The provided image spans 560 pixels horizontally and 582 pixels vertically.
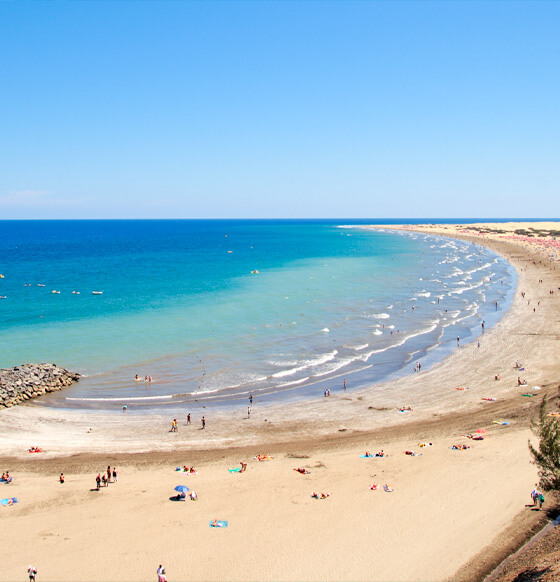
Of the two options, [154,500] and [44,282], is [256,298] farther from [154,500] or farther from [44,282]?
[154,500]

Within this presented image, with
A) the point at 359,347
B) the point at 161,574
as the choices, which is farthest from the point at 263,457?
the point at 359,347

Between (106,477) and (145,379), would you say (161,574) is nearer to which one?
(106,477)

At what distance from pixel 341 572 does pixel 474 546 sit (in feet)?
18.1

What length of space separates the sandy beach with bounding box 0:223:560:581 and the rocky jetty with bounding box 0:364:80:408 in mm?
1363

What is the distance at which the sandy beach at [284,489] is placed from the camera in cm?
1823

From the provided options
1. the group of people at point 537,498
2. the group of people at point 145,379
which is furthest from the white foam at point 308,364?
the group of people at point 537,498

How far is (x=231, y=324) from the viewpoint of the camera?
57438 millimetres

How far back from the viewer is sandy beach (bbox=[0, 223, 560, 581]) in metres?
18.2

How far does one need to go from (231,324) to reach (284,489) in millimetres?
34976

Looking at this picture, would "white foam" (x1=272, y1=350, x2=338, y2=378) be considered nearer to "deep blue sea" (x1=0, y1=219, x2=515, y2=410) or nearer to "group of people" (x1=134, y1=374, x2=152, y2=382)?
"deep blue sea" (x1=0, y1=219, x2=515, y2=410)

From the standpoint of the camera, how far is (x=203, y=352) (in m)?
46.5

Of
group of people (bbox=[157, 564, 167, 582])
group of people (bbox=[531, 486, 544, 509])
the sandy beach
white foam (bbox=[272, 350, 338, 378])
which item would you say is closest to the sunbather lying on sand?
the sandy beach

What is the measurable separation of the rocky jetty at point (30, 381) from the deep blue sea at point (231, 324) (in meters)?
1.19

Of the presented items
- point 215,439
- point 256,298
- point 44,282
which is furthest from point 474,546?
point 44,282
